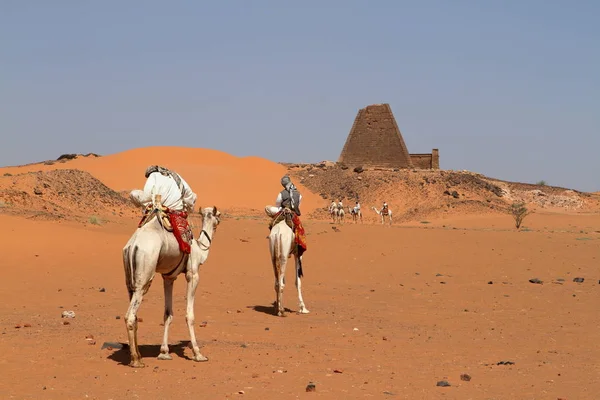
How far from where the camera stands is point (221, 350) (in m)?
10.6

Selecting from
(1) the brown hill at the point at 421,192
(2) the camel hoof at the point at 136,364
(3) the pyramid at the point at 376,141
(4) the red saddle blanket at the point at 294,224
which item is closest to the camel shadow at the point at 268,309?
(4) the red saddle blanket at the point at 294,224

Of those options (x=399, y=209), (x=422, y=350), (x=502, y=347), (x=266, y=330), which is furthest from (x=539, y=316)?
(x=399, y=209)

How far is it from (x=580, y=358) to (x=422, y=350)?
6.88 ft

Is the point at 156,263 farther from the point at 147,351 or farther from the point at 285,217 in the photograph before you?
the point at 285,217

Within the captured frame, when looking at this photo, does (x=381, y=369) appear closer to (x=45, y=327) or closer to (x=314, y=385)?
(x=314, y=385)

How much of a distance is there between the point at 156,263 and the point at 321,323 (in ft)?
15.8

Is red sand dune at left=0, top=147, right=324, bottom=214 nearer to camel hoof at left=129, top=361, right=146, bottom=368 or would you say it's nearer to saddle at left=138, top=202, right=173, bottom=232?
saddle at left=138, top=202, right=173, bottom=232

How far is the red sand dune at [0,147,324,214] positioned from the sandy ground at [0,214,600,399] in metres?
28.0

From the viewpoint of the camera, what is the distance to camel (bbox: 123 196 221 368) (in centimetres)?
927

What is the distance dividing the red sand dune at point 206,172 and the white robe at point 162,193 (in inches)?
1626

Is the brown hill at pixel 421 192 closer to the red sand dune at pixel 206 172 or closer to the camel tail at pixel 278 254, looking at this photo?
the red sand dune at pixel 206 172

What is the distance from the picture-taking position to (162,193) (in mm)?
10141

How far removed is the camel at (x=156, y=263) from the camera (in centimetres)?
927

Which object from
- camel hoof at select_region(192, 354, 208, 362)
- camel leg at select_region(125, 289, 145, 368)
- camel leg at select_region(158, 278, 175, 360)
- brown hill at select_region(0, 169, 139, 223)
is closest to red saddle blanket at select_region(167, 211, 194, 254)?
camel leg at select_region(158, 278, 175, 360)
